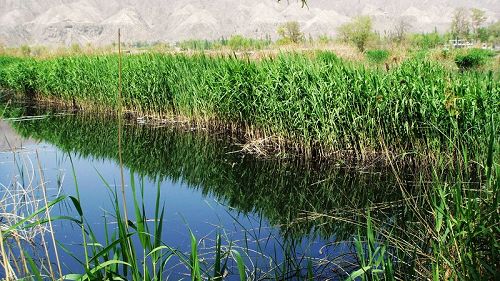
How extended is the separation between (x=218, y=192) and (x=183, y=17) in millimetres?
116609

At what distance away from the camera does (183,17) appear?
119938 millimetres

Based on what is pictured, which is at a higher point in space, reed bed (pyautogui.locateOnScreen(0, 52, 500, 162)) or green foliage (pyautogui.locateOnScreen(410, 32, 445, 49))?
green foliage (pyautogui.locateOnScreen(410, 32, 445, 49))

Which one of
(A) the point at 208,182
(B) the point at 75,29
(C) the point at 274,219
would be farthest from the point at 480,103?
(B) the point at 75,29

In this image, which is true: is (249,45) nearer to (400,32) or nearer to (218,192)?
(400,32)

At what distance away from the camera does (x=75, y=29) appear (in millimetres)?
105062

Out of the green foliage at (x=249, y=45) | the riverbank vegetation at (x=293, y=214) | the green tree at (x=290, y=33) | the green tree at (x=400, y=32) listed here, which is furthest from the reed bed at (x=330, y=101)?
the green tree at (x=400, y=32)

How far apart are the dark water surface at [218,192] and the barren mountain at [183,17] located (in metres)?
90.3

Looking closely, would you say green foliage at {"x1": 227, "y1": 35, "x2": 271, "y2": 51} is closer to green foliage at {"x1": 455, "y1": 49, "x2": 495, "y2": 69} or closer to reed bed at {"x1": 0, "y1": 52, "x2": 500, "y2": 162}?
reed bed at {"x1": 0, "y1": 52, "x2": 500, "y2": 162}

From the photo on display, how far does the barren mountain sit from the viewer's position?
338 ft

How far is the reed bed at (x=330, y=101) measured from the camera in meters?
7.21

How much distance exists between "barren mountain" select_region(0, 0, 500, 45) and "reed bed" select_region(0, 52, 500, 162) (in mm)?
88424

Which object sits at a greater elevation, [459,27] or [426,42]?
[459,27]

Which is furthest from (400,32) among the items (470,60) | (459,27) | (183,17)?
(183,17)

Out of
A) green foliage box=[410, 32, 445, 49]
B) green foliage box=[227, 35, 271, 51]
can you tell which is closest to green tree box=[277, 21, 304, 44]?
green foliage box=[227, 35, 271, 51]
